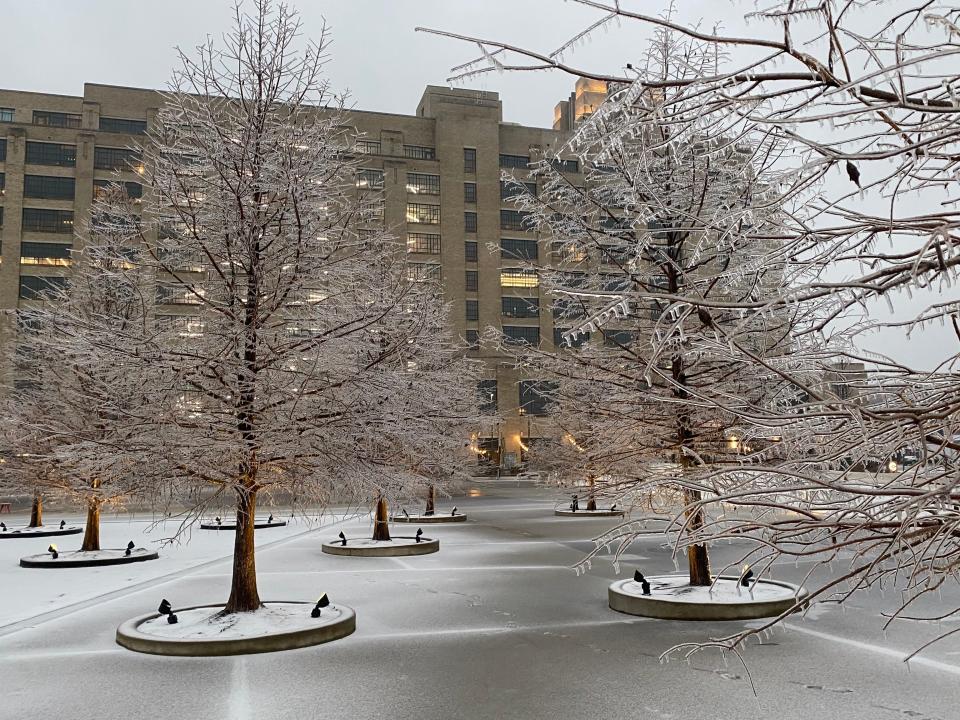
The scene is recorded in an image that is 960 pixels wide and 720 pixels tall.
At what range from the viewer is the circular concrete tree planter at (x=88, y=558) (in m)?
18.0

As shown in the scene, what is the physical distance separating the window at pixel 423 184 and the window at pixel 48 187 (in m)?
31.0

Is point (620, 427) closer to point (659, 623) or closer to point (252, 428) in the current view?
point (659, 623)

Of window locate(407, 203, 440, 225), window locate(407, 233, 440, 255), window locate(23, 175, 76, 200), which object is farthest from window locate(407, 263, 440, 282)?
window locate(23, 175, 76, 200)

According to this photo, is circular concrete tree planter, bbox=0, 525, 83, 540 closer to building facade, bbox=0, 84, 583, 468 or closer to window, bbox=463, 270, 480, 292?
building facade, bbox=0, 84, 583, 468

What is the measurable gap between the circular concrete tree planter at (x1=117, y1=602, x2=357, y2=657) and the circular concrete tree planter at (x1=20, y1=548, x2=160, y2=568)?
7.98 metres

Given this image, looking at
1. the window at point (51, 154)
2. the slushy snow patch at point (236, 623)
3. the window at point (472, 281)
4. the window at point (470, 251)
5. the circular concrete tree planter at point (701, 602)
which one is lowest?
the circular concrete tree planter at point (701, 602)

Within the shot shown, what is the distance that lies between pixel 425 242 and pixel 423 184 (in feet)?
20.0

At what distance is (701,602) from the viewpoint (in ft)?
38.2

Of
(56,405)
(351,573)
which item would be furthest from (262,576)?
(56,405)

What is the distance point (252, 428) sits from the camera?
434 inches

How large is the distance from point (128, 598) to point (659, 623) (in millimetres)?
9929

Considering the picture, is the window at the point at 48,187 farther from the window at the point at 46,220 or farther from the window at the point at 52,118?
the window at the point at 52,118

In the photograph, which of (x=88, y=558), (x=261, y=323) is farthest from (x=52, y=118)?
(x=261, y=323)

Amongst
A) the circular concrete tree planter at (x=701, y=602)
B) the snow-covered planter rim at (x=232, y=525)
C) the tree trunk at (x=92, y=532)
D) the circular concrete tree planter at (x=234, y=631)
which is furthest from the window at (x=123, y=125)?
the circular concrete tree planter at (x=701, y=602)
